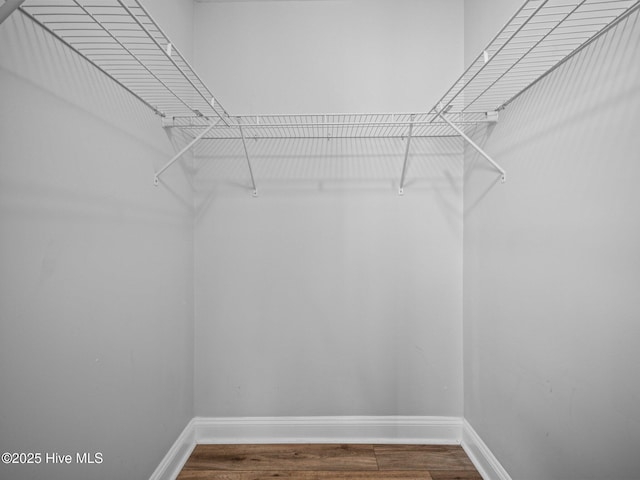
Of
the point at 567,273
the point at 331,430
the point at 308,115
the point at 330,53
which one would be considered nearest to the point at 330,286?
the point at 331,430

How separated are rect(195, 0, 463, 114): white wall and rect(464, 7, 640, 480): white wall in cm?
60

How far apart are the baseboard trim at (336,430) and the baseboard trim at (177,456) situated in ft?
0.22

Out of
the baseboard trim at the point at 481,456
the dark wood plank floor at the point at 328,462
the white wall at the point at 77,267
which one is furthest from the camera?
the dark wood plank floor at the point at 328,462

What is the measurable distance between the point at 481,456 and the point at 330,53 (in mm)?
2281

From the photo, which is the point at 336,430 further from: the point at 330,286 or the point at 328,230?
the point at 328,230

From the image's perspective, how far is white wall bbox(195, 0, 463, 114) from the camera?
177cm

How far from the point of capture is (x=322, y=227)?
1.80 metres

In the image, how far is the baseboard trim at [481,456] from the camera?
1.41 meters

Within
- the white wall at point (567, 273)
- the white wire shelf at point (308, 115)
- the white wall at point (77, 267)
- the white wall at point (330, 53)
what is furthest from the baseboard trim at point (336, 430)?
the white wall at point (330, 53)

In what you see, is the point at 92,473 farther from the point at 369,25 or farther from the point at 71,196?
the point at 369,25

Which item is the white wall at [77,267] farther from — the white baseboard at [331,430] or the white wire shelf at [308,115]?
the white baseboard at [331,430]

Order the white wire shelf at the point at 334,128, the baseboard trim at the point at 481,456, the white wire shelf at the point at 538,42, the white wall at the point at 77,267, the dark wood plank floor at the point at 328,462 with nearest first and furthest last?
the white wall at the point at 77,267
the white wire shelf at the point at 538,42
the baseboard trim at the point at 481,456
the dark wood plank floor at the point at 328,462
the white wire shelf at the point at 334,128

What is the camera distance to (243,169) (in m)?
1.80

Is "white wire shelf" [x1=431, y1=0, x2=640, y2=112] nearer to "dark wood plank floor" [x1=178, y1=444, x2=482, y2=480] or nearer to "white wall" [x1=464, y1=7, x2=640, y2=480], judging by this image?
"white wall" [x1=464, y1=7, x2=640, y2=480]
